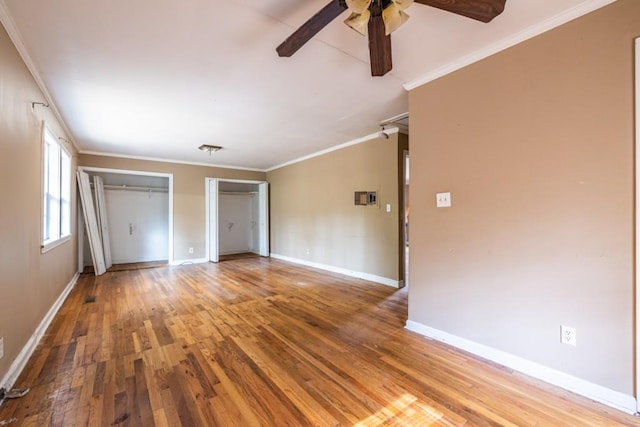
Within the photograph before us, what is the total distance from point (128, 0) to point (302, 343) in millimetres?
2706

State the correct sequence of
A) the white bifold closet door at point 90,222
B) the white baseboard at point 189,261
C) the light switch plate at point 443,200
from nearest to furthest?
the light switch plate at point 443,200, the white bifold closet door at point 90,222, the white baseboard at point 189,261

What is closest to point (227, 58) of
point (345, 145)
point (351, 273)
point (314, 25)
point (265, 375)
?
point (314, 25)

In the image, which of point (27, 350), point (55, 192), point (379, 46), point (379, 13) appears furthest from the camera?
point (55, 192)

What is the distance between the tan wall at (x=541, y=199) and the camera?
1.58m

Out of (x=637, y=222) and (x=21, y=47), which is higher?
(x=21, y=47)

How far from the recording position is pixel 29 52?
2084 mm

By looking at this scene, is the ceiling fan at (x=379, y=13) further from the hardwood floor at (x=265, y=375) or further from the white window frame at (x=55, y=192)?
the white window frame at (x=55, y=192)

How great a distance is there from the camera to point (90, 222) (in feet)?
16.3

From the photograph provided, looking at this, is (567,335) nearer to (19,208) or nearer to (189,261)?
(19,208)

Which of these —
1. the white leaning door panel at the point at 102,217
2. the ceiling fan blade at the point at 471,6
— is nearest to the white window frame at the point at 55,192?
the white leaning door panel at the point at 102,217

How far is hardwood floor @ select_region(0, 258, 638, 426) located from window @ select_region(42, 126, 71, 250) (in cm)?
103

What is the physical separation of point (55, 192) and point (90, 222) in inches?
63.7

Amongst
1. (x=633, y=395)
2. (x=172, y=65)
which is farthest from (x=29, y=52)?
(x=633, y=395)

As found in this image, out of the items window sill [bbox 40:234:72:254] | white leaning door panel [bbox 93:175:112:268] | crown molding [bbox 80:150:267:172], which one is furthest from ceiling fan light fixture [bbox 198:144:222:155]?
white leaning door panel [bbox 93:175:112:268]
